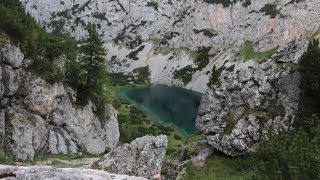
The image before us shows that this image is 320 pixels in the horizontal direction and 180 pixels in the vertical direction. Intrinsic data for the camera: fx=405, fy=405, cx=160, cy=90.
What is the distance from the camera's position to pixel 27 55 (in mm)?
54938

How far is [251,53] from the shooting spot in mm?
180750

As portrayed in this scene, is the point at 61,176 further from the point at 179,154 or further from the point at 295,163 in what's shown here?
the point at 179,154

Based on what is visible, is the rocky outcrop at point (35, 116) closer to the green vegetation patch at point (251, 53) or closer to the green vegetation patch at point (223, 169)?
the green vegetation patch at point (223, 169)

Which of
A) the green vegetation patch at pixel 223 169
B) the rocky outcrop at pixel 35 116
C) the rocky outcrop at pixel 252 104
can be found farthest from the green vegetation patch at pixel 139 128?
the green vegetation patch at pixel 223 169

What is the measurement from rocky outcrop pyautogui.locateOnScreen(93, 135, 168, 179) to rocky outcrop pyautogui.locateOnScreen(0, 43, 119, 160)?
21.6m

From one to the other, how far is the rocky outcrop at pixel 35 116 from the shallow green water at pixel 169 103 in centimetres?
4169

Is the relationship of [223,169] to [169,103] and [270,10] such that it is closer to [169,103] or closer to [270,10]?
[169,103]

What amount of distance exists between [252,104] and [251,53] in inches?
5994

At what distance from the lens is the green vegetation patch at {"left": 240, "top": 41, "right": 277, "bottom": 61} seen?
176 m

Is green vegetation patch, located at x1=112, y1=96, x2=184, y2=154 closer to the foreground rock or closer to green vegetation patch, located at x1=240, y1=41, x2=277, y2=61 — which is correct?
the foreground rock

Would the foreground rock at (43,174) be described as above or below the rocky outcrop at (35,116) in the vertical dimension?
below

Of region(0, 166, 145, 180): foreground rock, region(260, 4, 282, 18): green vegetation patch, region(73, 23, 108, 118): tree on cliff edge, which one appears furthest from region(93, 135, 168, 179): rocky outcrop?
region(260, 4, 282, 18): green vegetation patch

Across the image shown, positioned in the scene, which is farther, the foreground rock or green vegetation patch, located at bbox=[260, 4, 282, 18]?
green vegetation patch, located at bbox=[260, 4, 282, 18]

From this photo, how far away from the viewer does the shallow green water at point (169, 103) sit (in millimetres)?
107688
